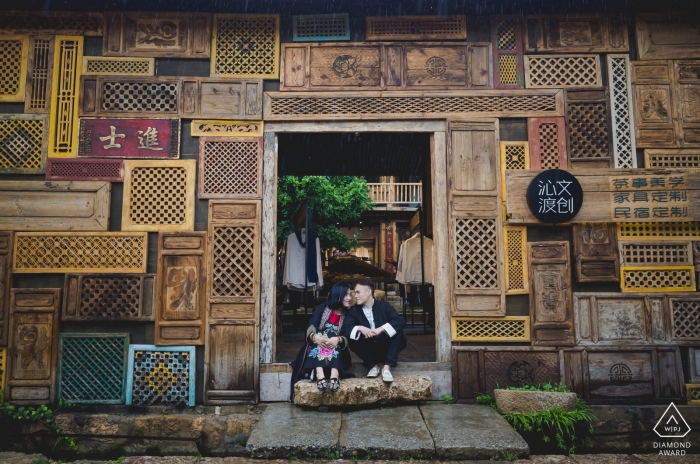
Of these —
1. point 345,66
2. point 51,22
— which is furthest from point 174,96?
point 345,66

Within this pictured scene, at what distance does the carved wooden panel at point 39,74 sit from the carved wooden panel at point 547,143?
19.1 ft

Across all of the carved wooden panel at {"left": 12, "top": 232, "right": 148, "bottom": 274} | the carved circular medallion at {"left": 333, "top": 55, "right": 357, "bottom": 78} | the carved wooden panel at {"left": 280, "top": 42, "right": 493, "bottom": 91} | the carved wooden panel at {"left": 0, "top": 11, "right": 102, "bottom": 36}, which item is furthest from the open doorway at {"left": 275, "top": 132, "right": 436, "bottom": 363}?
the carved wooden panel at {"left": 0, "top": 11, "right": 102, "bottom": 36}

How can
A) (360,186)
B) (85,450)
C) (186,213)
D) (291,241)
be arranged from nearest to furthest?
(85,450) < (186,213) < (291,241) < (360,186)

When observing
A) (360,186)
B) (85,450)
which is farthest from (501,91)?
(360,186)

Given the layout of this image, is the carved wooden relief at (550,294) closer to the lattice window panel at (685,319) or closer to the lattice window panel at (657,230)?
the lattice window panel at (657,230)

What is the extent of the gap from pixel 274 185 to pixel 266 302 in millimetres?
1415

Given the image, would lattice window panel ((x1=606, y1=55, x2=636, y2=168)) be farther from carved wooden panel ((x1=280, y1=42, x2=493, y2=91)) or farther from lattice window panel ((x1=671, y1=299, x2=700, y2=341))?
lattice window panel ((x1=671, y1=299, x2=700, y2=341))

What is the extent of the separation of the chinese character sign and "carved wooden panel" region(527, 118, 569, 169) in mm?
213

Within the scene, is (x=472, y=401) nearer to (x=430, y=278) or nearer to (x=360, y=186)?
(x=430, y=278)

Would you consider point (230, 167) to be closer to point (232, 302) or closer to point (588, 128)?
point (232, 302)

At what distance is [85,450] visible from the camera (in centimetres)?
517

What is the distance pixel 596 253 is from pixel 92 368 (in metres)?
6.00

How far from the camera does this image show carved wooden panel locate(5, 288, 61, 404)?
17.7 feet

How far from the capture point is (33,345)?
544cm
